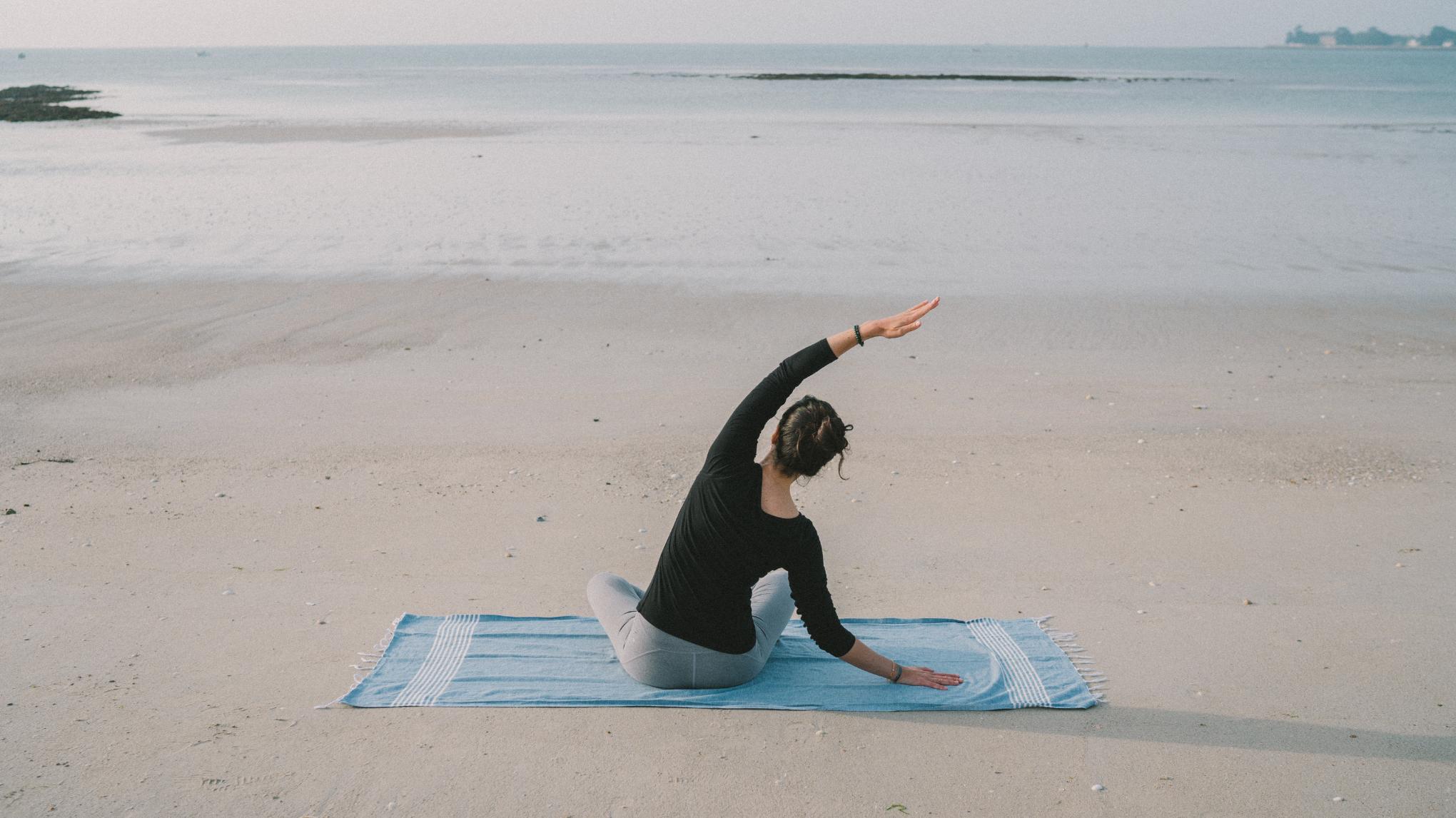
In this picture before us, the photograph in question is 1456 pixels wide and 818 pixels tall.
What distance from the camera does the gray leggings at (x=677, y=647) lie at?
413 centimetres

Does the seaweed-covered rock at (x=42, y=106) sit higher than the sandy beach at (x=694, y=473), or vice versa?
the seaweed-covered rock at (x=42, y=106)

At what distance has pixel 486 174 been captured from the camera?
22.3 metres

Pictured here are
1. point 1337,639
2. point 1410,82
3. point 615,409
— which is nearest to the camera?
point 1337,639

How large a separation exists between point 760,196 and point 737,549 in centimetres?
1636

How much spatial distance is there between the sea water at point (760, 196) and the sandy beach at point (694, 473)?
0.56ft

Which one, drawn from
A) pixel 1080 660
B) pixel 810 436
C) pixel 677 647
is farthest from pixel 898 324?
pixel 1080 660

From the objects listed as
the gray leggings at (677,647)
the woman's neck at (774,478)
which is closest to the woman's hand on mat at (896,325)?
the woman's neck at (774,478)

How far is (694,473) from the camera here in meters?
6.96

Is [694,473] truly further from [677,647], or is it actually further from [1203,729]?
[1203,729]

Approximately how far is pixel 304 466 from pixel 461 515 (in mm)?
1483

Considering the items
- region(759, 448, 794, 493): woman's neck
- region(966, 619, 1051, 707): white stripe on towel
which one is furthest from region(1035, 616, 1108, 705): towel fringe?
region(759, 448, 794, 493): woman's neck

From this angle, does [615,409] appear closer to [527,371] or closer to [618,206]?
[527,371]

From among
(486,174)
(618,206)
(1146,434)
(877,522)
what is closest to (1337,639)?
(877,522)

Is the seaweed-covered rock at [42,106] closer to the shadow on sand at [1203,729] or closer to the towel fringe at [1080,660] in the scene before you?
the towel fringe at [1080,660]
